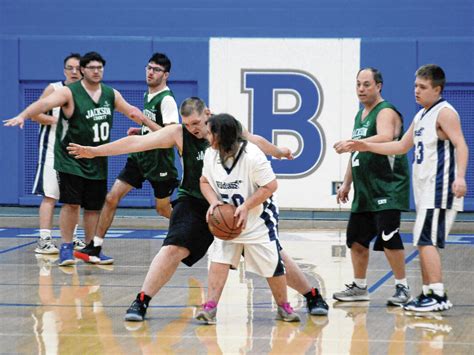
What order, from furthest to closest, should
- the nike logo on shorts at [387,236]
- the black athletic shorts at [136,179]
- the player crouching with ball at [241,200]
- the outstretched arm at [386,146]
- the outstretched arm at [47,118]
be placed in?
the outstretched arm at [47,118]
the black athletic shorts at [136,179]
the nike logo on shorts at [387,236]
the outstretched arm at [386,146]
the player crouching with ball at [241,200]

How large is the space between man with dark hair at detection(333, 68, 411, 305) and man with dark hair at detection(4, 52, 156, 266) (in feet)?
8.88

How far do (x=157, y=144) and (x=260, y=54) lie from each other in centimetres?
691

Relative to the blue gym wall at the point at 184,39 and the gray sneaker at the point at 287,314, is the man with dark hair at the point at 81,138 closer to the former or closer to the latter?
the gray sneaker at the point at 287,314

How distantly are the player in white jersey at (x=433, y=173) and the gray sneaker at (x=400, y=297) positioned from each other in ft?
0.73

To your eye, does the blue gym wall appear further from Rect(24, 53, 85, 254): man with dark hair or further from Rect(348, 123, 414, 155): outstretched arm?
Rect(348, 123, 414, 155): outstretched arm

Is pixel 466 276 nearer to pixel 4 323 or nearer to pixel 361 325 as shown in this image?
pixel 361 325

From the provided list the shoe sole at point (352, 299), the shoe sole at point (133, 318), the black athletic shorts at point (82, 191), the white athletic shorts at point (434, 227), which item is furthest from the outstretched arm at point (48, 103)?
the white athletic shorts at point (434, 227)

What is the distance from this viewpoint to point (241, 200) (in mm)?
6582

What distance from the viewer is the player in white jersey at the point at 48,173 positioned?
402 inches


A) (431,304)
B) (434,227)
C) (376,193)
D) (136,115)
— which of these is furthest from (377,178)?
(136,115)

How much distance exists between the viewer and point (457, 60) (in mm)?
13508

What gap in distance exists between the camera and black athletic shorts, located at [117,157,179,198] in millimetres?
9891

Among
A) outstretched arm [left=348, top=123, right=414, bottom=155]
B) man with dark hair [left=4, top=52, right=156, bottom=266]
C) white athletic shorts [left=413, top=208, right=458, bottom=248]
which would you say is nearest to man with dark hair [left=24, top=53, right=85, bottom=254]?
man with dark hair [left=4, top=52, right=156, bottom=266]

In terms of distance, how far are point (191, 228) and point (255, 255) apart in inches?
23.2
